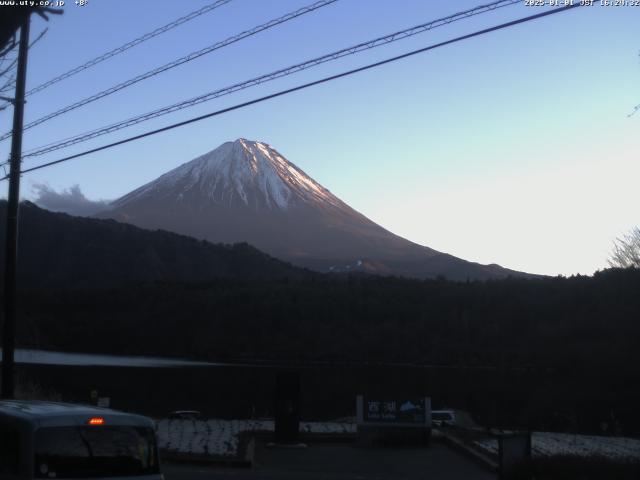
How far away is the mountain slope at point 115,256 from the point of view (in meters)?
130

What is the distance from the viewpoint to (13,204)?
17375mm

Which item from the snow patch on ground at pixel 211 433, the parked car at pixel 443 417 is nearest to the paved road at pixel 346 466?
the snow patch on ground at pixel 211 433

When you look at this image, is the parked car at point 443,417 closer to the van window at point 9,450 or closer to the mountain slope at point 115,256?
the van window at point 9,450

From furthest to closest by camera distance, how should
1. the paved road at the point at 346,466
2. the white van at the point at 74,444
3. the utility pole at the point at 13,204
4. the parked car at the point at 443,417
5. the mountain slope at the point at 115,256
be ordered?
1. the mountain slope at the point at 115,256
2. the parked car at the point at 443,417
3. the utility pole at the point at 13,204
4. the paved road at the point at 346,466
5. the white van at the point at 74,444

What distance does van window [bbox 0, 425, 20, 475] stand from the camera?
641 centimetres

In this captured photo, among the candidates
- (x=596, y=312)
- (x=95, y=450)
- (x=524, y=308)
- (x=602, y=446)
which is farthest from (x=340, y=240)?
(x=95, y=450)

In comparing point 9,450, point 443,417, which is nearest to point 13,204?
point 9,450

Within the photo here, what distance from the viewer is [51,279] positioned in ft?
413

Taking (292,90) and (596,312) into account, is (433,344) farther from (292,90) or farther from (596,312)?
(292,90)

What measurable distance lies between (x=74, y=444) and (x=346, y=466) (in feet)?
37.4

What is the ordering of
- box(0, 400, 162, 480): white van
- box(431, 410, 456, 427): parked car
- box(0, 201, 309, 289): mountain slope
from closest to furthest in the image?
1. box(0, 400, 162, 480): white van
2. box(431, 410, 456, 427): parked car
3. box(0, 201, 309, 289): mountain slope

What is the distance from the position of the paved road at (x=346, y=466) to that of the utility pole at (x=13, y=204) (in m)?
4.23

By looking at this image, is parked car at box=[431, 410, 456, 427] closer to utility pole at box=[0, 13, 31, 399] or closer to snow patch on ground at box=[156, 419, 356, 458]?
snow patch on ground at box=[156, 419, 356, 458]

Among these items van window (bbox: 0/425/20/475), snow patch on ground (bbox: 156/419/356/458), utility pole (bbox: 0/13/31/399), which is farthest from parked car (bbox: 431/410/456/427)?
van window (bbox: 0/425/20/475)
